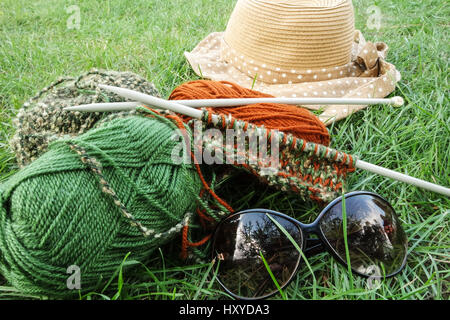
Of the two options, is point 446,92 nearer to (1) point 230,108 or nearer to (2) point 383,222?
(2) point 383,222

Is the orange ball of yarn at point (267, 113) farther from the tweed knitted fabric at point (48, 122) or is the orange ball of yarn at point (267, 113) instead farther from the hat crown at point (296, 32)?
the hat crown at point (296, 32)

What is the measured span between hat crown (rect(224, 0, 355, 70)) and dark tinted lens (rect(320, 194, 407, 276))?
0.68 metres

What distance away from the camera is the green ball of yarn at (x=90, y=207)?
56 centimetres

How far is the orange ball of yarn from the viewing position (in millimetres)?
855

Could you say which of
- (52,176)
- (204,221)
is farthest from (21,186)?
(204,221)

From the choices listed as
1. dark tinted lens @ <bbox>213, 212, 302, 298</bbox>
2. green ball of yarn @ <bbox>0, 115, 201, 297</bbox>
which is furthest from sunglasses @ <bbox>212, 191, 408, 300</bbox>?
green ball of yarn @ <bbox>0, 115, 201, 297</bbox>

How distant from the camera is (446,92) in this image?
49.6 inches

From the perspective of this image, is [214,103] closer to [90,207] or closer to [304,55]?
[90,207]

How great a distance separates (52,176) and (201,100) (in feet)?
1.31

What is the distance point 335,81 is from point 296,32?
0.84 ft

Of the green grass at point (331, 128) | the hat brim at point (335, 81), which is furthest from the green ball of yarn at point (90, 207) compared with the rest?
the hat brim at point (335, 81)

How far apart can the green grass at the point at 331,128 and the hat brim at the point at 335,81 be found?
0.20 ft

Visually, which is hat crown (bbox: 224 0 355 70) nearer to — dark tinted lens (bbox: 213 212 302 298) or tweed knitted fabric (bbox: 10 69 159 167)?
tweed knitted fabric (bbox: 10 69 159 167)

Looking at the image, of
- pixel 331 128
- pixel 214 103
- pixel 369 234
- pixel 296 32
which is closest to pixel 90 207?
pixel 214 103
